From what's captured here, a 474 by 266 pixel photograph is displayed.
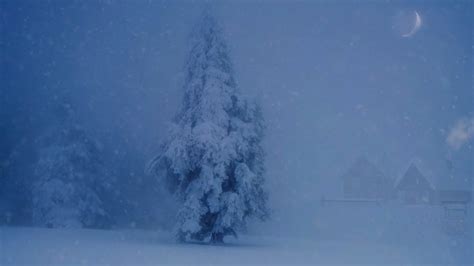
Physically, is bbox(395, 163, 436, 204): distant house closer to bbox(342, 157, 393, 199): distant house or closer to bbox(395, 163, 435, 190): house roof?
bbox(395, 163, 435, 190): house roof

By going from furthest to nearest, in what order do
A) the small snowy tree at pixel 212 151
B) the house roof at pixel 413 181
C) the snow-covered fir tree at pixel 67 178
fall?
the house roof at pixel 413 181 < the snow-covered fir tree at pixel 67 178 < the small snowy tree at pixel 212 151

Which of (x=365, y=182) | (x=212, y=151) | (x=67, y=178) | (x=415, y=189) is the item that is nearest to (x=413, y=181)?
(x=415, y=189)

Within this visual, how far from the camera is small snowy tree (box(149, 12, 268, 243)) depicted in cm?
2020

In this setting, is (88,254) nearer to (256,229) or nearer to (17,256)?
(17,256)

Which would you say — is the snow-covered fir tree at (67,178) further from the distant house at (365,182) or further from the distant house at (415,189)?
the distant house at (415,189)

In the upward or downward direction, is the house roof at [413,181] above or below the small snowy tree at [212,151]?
above

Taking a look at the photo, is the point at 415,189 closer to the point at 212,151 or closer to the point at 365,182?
the point at 365,182

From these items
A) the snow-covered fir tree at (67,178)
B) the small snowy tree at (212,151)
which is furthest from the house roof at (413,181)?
the snow-covered fir tree at (67,178)

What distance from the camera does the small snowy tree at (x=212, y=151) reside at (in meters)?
20.2

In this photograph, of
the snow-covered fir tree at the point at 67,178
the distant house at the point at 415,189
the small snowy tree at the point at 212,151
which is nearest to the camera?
the small snowy tree at the point at 212,151

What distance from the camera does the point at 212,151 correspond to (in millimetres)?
20328

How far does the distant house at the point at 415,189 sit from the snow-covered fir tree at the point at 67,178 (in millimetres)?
21810

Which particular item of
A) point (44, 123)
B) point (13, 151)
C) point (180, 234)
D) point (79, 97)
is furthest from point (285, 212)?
point (13, 151)

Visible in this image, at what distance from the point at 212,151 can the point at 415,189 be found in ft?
59.8
